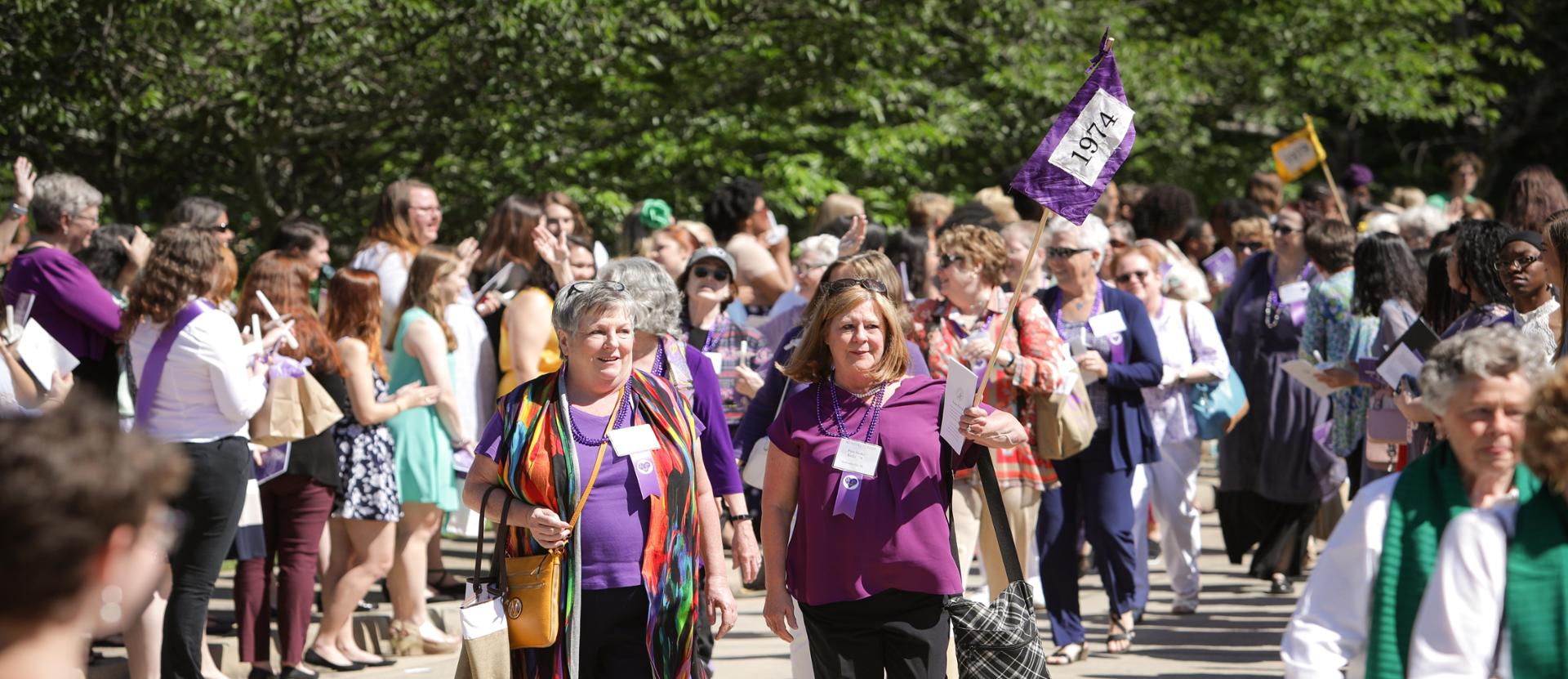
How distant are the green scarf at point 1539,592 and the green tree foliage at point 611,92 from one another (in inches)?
351

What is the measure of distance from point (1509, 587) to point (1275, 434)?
6659mm

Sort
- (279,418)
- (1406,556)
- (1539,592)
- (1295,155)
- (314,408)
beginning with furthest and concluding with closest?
(1295,155)
(314,408)
(279,418)
(1406,556)
(1539,592)

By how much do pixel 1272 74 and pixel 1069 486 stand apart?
10.5 m

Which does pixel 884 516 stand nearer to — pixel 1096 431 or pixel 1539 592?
pixel 1539 592

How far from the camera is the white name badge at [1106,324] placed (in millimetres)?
7562

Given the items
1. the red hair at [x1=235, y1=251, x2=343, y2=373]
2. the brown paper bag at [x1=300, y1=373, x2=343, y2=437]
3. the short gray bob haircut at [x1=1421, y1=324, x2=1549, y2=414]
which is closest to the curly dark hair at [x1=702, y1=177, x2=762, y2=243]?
the red hair at [x1=235, y1=251, x2=343, y2=373]

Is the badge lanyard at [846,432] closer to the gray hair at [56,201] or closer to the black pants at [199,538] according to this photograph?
the black pants at [199,538]

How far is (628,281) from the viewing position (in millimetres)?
5852

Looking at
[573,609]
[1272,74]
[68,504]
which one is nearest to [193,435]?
[573,609]

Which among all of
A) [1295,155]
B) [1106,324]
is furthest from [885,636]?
[1295,155]

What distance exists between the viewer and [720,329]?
25.0ft

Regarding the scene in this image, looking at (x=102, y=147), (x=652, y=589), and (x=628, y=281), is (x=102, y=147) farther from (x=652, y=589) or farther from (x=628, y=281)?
(x=652, y=589)

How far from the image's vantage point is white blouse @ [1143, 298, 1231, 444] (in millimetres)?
8781

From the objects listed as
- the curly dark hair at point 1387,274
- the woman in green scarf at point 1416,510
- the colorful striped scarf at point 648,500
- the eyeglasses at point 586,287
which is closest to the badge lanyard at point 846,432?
the colorful striped scarf at point 648,500
